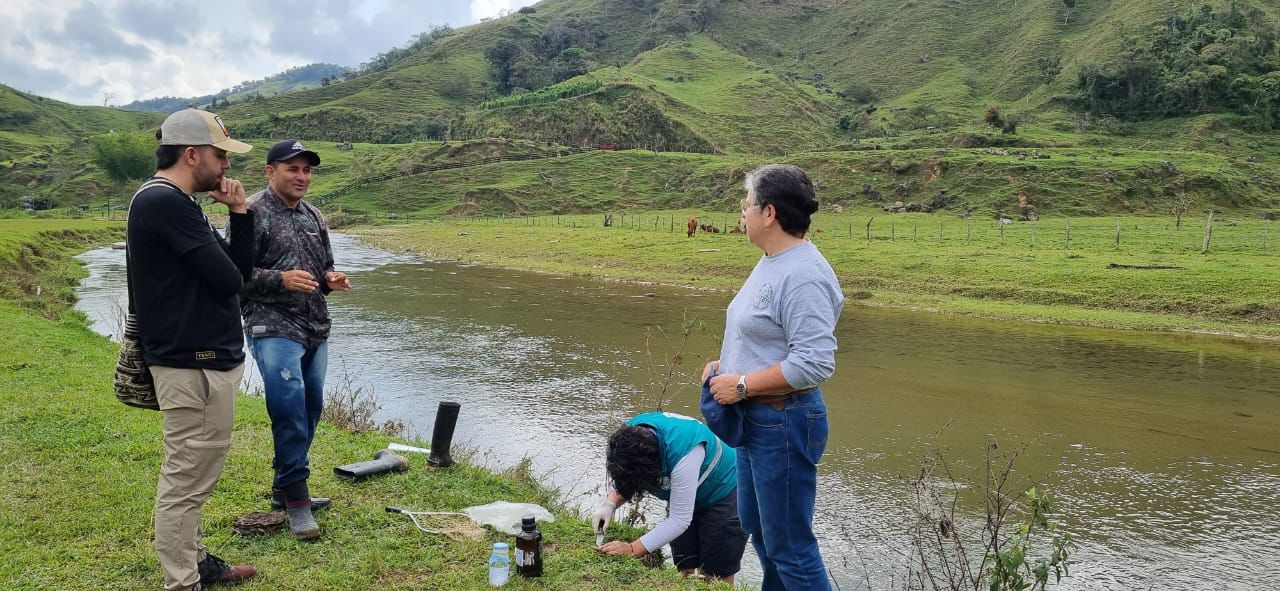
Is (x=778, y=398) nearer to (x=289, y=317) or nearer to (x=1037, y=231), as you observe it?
(x=289, y=317)

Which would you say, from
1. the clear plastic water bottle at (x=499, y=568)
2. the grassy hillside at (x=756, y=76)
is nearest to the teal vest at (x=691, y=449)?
the clear plastic water bottle at (x=499, y=568)

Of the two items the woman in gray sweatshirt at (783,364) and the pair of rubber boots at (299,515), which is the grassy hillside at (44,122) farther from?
the woman in gray sweatshirt at (783,364)

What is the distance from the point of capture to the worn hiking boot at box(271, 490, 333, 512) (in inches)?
201

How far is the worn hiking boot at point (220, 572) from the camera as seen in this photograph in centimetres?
408

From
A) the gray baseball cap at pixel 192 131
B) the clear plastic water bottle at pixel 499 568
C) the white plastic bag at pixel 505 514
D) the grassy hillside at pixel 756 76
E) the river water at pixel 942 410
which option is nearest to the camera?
the gray baseball cap at pixel 192 131

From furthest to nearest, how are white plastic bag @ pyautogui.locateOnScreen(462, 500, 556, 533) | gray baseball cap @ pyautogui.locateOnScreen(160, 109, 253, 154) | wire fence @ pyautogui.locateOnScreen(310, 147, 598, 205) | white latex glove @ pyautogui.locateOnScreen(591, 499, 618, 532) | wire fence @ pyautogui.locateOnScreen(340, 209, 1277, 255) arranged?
1. wire fence @ pyautogui.locateOnScreen(310, 147, 598, 205)
2. wire fence @ pyautogui.locateOnScreen(340, 209, 1277, 255)
3. white plastic bag @ pyautogui.locateOnScreen(462, 500, 556, 533)
4. white latex glove @ pyautogui.locateOnScreen(591, 499, 618, 532)
5. gray baseball cap @ pyautogui.locateOnScreen(160, 109, 253, 154)

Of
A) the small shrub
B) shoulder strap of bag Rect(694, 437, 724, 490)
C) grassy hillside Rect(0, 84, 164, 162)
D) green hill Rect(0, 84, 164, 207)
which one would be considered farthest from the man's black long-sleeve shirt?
grassy hillside Rect(0, 84, 164, 162)

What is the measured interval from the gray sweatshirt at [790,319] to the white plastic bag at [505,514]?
244cm

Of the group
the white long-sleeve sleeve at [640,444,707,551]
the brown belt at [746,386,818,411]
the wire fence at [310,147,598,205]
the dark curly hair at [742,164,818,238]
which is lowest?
the white long-sleeve sleeve at [640,444,707,551]

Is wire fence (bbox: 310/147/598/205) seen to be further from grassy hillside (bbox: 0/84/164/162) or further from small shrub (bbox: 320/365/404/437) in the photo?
small shrub (bbox: 320/365/404/437)

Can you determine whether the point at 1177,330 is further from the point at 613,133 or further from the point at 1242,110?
the point at 613,133

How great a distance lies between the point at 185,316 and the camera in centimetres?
372

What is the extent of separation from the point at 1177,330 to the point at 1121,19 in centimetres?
10398

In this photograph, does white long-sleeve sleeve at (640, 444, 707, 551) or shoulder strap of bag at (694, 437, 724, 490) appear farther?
shoulder strap of bag at (694, 437, 724, 490)
